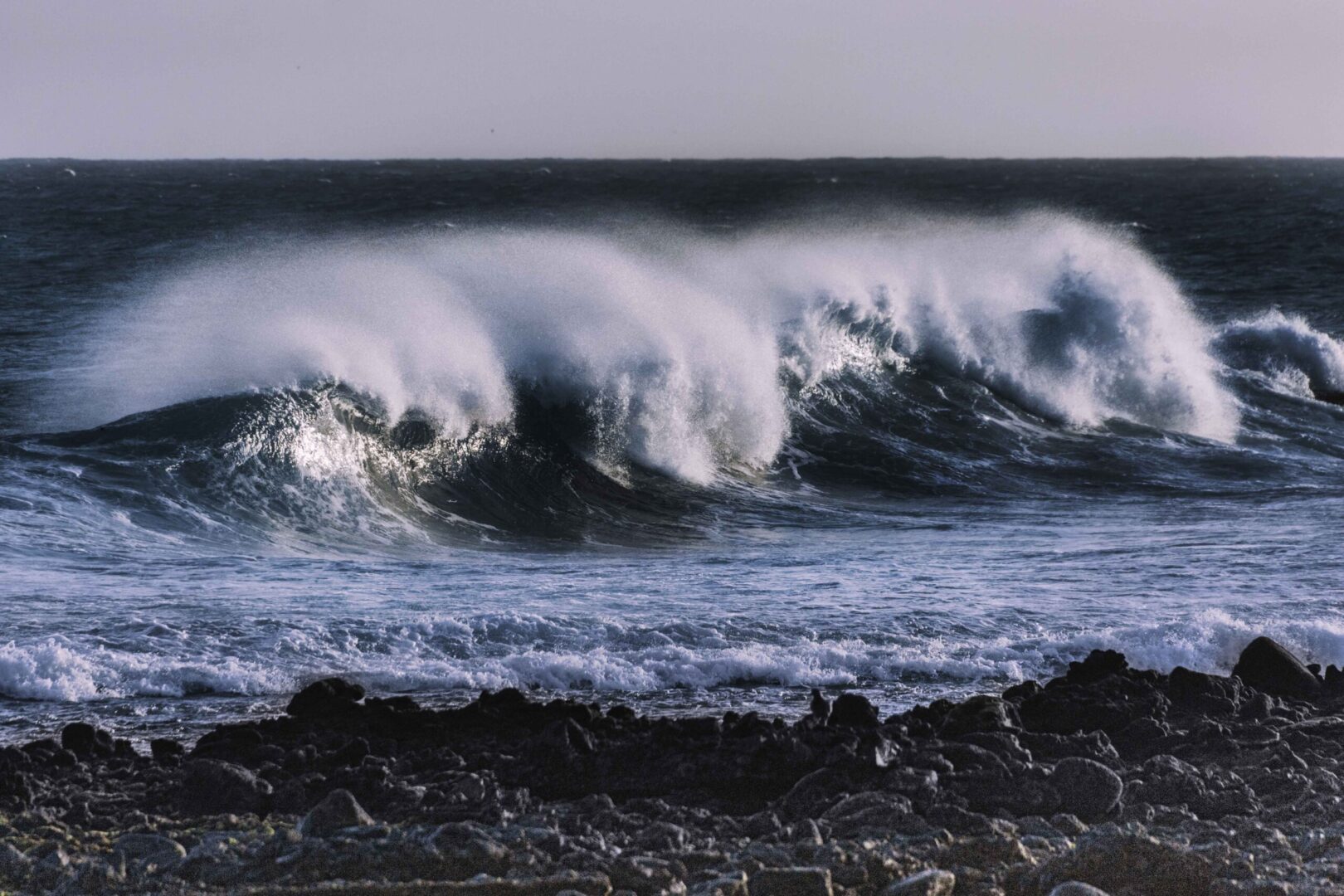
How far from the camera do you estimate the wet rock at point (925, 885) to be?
507 centimetres

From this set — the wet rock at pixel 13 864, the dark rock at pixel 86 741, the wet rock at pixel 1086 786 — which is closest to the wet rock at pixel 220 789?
the dark rock at pixel 86 741

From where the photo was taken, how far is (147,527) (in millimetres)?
11156

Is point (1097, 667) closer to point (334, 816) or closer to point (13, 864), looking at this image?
point (334, 816)

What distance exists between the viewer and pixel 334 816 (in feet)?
18.3

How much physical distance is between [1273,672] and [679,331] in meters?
10.2

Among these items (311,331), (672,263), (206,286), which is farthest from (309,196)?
(311,331)

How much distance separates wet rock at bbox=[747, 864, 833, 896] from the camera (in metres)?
5.07

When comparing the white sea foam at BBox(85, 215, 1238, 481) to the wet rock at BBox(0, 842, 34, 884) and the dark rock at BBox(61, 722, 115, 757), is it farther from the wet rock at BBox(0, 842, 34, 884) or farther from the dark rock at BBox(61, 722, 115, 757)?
the wet rock at BBox(0, 842, 34, 884)

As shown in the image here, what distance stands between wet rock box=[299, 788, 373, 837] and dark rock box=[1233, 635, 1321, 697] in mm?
4426

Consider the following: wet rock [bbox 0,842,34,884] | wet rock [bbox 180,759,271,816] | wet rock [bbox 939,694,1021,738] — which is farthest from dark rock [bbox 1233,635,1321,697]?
wet rock [bbox 0,842,34,884]

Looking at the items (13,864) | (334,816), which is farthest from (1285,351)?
(13,864)

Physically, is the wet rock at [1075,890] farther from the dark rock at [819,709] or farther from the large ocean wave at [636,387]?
the large ocean wave at [636,387]

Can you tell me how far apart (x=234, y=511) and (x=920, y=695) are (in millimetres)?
6439

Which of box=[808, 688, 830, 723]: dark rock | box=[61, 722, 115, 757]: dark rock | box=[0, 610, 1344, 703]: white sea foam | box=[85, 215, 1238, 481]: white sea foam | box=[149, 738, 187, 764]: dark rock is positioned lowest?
box=[0, 610, 1344, 703]: white sea foam
